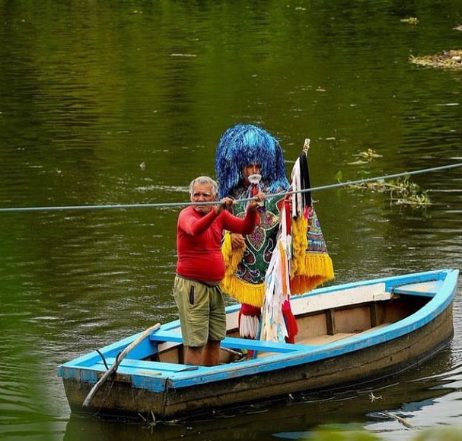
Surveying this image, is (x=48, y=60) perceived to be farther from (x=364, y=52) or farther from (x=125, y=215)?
(x=125, y=215)

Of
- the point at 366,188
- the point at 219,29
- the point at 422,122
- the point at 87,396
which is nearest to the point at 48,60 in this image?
the point at 219,29

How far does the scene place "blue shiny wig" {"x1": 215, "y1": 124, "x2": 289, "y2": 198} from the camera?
7.21 meters

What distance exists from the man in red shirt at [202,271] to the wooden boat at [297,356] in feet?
0.57

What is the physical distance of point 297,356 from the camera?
6.91 meters

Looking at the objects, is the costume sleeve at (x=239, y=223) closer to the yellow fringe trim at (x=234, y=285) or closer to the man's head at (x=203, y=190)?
the man's head at (x=203, y=190)

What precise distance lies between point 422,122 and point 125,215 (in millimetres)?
6304

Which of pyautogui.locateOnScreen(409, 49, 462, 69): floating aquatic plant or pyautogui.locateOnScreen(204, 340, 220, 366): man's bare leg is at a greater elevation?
pyautogui.locateOnScreen(409, 49, 462, 69): floating aquatic plant

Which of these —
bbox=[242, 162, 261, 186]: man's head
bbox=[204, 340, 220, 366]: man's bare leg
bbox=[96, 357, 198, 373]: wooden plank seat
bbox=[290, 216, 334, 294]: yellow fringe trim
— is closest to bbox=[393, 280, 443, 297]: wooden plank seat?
bbox=[290, 216, 334, 294]: yellow fringe trim

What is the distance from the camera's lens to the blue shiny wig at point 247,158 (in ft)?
23.6

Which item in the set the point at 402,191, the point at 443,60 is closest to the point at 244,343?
the point at 402,191

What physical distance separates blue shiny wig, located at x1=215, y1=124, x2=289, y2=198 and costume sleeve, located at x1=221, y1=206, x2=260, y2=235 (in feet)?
1.73

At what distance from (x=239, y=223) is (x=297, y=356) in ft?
2.63

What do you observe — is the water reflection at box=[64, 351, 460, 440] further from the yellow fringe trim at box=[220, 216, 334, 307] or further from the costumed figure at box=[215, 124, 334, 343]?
the yellow fringe trim at box=[220, 216, 334, 307]

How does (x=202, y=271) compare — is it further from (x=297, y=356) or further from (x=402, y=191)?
(x=402, y=191)
